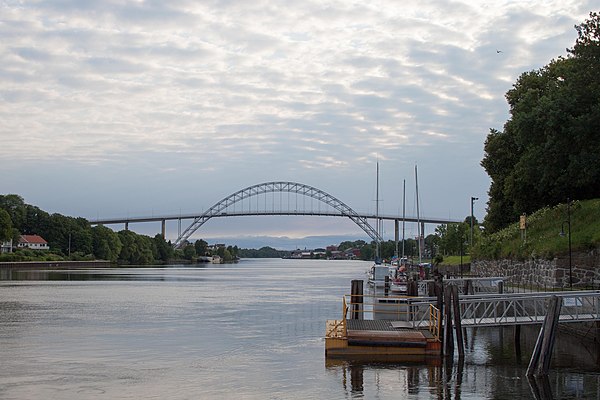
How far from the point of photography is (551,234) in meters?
43.3

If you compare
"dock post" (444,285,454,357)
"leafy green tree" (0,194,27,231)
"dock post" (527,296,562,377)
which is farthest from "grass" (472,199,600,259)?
"leafy green tree" (0,194,27,231)

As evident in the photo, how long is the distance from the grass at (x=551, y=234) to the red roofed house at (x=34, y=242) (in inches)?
4515

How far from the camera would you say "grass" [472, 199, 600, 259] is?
38.0 meters

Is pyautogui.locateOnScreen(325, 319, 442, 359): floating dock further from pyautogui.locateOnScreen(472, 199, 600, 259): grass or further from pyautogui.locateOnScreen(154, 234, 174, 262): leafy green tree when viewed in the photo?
pyautogui.locateOnScreen(154, 234, 174, 262): leafy green tree

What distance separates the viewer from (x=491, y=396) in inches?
745

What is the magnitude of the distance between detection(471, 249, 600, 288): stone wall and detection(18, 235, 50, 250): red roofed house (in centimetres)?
12194


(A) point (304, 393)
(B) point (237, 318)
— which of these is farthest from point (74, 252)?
(A) point (304, 393)

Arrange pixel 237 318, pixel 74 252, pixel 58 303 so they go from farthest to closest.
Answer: pixel 74 252, pixel 58 303, pixel 237 318

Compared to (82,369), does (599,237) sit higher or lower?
higher

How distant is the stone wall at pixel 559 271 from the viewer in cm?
3569

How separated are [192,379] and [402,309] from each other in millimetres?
20184

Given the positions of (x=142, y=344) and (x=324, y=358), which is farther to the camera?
(x=142, y=344)

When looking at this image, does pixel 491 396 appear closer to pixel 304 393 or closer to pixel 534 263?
pixel 304 393

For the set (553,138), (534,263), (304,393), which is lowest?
(304,393)
